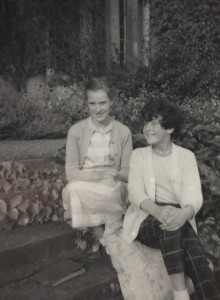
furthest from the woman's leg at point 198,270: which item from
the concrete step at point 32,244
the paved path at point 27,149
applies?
the paved path at point 27,149

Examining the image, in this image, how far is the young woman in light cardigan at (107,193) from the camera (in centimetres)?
286

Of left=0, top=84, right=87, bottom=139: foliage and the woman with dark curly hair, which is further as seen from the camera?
left=0, top=84, right=87, bottom=139: foliage

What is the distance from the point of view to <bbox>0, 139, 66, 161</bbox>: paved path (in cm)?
457

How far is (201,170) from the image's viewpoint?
3639 millimetres

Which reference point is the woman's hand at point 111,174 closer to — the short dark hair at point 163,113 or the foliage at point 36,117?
the short dark hair at point 163,113

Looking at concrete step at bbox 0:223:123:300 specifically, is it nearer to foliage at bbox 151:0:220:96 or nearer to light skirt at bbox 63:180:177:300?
light skirt at bbox 63:180:177:300

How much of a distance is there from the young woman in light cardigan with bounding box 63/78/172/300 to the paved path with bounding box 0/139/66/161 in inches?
53.9

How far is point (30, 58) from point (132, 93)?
2137 mm

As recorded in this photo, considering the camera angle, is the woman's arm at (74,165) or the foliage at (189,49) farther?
the foliage at (189,49)

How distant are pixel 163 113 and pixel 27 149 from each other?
8.00 feet

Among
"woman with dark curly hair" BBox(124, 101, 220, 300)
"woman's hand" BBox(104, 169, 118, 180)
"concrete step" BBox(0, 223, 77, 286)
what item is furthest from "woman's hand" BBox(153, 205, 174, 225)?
"concrete step" BBox(0, 223, 77, 286)

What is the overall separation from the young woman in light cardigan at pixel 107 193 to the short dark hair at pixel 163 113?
0.34 metres

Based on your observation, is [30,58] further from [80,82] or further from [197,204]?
[197,204]

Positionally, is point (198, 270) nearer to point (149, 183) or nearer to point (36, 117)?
point (149, 183)
